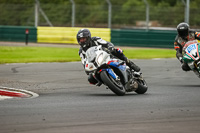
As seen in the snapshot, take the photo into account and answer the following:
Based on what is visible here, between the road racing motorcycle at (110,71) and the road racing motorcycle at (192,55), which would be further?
the road racing motorcycle at (192,55)

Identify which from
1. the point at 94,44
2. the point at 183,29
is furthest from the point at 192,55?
the point at 94,44

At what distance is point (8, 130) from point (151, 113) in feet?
7.64

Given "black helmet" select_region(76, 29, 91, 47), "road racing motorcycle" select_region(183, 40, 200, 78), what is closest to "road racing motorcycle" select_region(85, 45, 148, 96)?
"black helmet" select_region(76, 29, 91, 47)

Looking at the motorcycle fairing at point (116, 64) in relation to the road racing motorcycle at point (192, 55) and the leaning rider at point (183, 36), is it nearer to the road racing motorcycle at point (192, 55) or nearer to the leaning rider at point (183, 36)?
the road racing motorcycle at point (192, 55)

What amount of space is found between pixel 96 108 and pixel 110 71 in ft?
5.60

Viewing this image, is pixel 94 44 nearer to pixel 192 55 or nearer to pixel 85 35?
pixel 85 35

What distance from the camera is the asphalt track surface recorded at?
22.9 feet

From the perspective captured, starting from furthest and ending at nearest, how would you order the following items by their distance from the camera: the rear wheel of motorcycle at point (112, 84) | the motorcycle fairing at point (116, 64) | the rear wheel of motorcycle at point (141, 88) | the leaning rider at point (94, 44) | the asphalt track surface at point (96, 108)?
the rear wheel of motorcycle at point (141, 88)
the leaning rider at point (94, 44)
the motorcycle fairing at point (116, 64)
the rear wheel of motorcycle at point (112, 84)
the asphalt track surface at point (96, 108)

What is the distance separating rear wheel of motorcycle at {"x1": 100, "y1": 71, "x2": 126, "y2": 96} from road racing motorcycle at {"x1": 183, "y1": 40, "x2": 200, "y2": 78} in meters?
2.57

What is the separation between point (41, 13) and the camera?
34.1m

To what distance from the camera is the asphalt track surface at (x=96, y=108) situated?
275 inches

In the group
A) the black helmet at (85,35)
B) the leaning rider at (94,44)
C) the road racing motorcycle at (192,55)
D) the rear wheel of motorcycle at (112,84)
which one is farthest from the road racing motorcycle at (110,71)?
the road racing motorcycle at (192,55)

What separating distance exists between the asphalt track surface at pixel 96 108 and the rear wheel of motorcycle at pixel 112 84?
119 millimetres

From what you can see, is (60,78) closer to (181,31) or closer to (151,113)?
(181,31)
